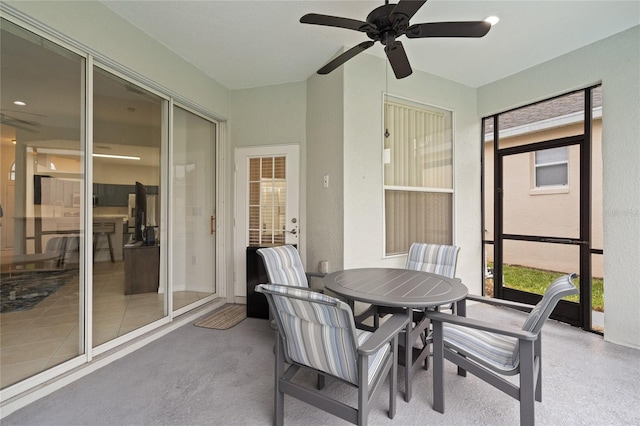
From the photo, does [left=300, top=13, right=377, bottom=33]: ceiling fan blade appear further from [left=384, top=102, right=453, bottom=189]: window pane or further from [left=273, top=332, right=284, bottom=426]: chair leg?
A: [left=273, top=332, right=284, bottom=426]: chair leg

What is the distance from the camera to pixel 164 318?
10.3 ft

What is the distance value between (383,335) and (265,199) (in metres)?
2.79

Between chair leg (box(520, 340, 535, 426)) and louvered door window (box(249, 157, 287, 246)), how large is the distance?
2.83 m

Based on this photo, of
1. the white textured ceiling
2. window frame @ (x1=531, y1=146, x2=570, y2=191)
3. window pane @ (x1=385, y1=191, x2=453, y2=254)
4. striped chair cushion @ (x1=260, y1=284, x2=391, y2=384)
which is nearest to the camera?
striped chair cushion @ (x1=260, y1=284, x2=391, y2=384)

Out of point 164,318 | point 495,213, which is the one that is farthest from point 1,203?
point 495,213

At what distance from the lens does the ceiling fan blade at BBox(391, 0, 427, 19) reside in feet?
5.33

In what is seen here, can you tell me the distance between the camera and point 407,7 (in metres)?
1.69

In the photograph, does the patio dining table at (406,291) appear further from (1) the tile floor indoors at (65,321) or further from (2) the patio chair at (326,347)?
(1) the tile floor indoors at (65,321)

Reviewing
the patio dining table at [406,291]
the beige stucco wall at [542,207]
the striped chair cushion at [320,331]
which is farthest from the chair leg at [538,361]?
the beige stucco wall at [542,207]

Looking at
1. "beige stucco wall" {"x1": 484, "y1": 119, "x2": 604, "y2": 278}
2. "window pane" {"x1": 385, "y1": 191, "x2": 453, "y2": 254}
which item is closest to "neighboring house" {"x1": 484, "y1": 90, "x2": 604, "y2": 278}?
"beige stucco wall" {"x1": 484, "y1": 119, "x2": 604, "y2": 278}

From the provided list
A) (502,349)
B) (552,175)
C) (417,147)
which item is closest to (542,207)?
(552,175)

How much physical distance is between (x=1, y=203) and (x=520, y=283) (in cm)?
548

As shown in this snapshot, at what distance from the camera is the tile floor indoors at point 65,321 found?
2.21 meters

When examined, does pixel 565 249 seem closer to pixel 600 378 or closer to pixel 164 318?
pixel 600 378
